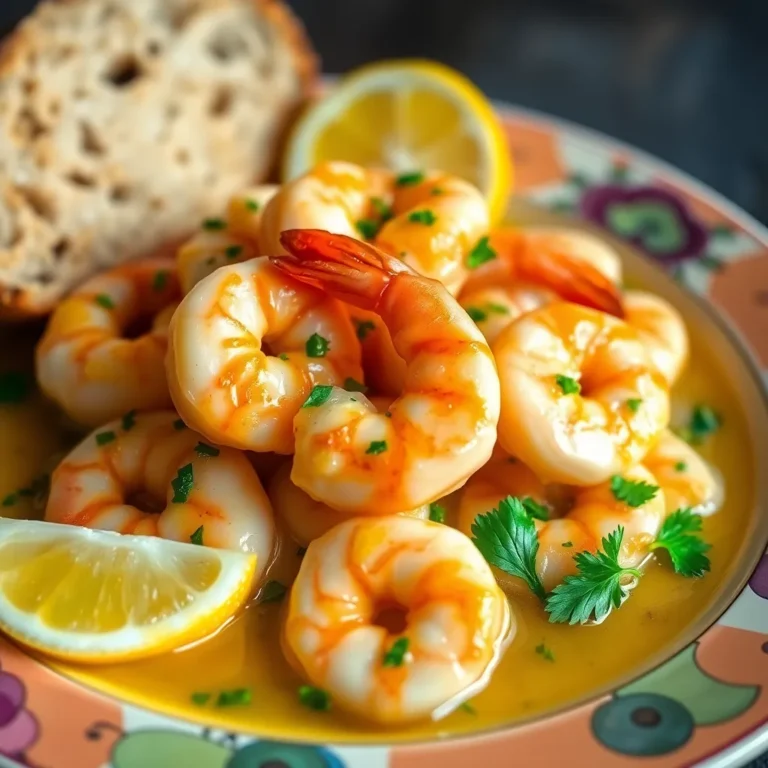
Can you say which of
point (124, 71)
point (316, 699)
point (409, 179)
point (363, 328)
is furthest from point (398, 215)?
point (124, 71)

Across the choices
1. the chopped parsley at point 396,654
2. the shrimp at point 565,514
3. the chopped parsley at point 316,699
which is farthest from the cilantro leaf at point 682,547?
the chopped parsley at point 316,699

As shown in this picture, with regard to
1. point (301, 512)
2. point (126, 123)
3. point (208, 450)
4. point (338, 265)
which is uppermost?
point (338, 265)

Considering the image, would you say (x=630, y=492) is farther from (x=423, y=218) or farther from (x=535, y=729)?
(x=423, y=218)

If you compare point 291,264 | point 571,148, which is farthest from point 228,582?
point 571,148

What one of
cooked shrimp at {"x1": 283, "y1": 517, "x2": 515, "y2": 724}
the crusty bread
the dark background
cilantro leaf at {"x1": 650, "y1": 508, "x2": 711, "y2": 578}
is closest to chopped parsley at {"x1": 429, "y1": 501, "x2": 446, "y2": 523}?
cooked shrimp at {"x1": 283, "y1": 517, "x2": 515, "y2": 724}

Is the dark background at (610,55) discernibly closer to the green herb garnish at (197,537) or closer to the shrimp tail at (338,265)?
the shrimp tail at (338,265)

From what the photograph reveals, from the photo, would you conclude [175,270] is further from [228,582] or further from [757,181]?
[757,181]
